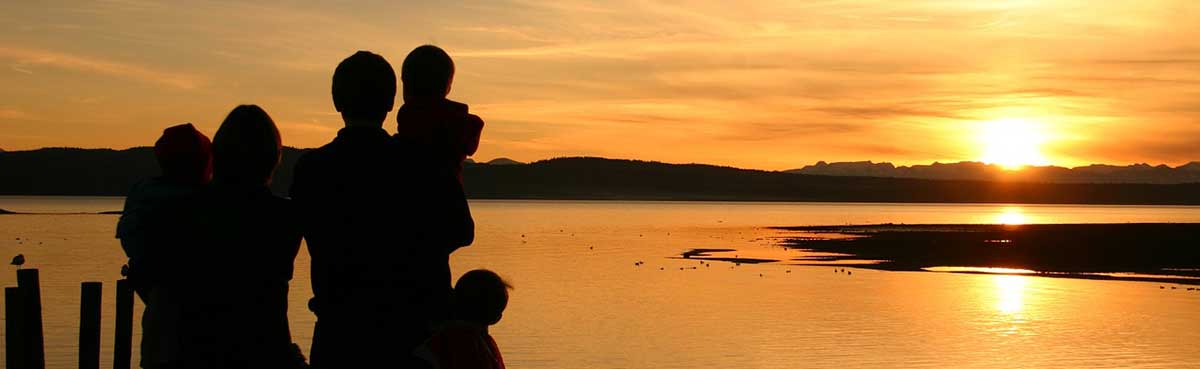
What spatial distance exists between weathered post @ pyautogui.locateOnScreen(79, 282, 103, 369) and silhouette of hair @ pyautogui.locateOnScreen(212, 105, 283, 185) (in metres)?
6.80

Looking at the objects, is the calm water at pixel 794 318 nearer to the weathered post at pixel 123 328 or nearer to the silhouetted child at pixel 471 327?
the weathered post at pixel 123 328

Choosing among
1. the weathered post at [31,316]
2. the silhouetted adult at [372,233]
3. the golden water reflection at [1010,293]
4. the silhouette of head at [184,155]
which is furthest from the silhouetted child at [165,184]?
the golden water reflection at [1010,293]

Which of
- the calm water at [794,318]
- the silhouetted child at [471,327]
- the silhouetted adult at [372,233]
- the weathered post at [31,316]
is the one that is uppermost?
the silhouetted adult at [372,233]

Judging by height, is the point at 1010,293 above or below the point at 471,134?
below

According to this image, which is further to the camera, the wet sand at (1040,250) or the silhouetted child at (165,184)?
the wet sand at (1040,250)

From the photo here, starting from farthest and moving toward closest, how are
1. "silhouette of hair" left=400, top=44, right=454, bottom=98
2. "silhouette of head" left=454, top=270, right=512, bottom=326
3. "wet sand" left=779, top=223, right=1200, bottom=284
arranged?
"wet sand" left=779, top=223, right=1200, bottom=284
"silhouette of head" left=454, top=270, right=512, bottom=326
"silhouette of hair" left=400, top=44, right=454, bottom=98

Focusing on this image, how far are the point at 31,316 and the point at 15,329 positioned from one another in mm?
181

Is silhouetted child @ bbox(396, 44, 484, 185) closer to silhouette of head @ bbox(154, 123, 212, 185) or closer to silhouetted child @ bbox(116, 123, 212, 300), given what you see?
silhouetted child @ bbox(116, 123, 212, 300)

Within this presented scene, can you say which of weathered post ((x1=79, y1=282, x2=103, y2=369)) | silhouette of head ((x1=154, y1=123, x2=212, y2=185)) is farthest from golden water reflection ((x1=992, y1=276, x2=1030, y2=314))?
silhouette of head ((x1=154, y1=123, x2=212, y2=185))

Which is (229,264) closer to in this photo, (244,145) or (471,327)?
(244,145)

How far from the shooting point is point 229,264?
203 inches

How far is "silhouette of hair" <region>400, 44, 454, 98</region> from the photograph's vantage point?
16.1 ft

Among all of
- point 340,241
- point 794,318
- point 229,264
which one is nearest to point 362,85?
point 340,241

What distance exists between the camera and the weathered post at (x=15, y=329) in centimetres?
1116
